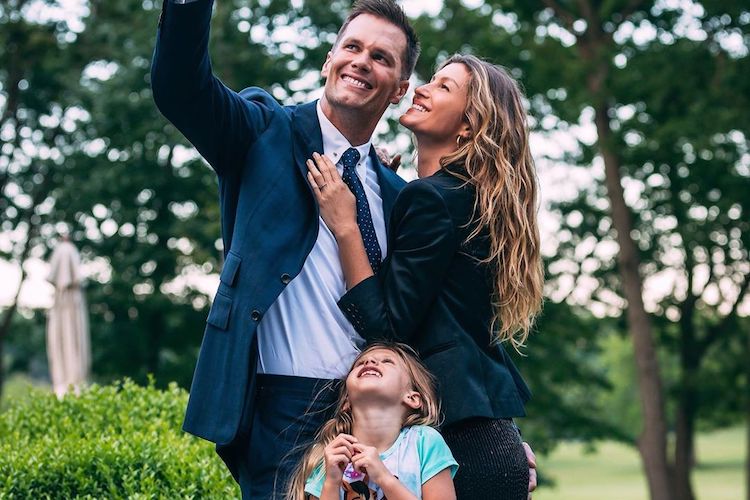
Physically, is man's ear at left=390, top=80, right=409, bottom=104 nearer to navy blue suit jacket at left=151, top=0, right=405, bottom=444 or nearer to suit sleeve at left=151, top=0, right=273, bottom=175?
navy blue suit jacket at left=151, top=0, right=405, bottom=444

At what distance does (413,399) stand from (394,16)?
132 centimetres

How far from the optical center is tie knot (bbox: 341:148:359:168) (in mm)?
3490

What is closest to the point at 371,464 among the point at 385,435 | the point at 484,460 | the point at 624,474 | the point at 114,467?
the point at 385,435

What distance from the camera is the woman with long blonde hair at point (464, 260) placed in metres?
3.16

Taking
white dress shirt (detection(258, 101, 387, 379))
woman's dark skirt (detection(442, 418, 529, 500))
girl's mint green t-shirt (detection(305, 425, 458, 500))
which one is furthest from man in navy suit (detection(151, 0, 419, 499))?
woman's dark skirt (detection(442, 418, 529, 500))

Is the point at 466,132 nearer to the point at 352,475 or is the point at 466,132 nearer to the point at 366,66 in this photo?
the point at 366,66

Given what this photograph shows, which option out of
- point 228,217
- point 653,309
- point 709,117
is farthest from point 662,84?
point 228,217

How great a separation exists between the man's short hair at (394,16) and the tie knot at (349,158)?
324 millimetres

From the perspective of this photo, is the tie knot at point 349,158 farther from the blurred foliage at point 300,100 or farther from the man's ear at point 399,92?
the blurred foliage at point 300,100

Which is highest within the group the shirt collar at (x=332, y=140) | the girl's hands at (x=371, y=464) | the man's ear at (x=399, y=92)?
the man's ear at (x=399, y=92)

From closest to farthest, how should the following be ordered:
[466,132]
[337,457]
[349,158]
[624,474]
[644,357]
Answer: [337,457] → [466,132] → [349,158] → [644,357] → [624,474]

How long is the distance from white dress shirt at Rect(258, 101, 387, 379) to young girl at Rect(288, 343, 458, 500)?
0.13m

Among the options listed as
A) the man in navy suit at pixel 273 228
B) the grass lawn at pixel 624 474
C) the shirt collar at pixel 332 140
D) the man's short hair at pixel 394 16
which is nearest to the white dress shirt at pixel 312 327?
the man in navy suit at pixel 273 228

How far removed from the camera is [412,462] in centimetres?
302
